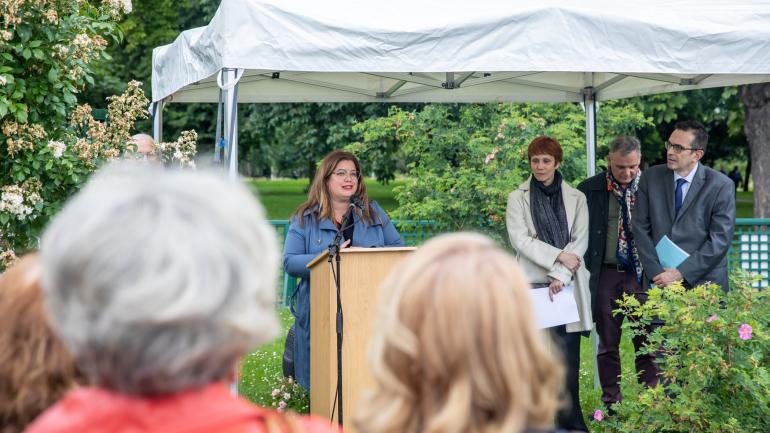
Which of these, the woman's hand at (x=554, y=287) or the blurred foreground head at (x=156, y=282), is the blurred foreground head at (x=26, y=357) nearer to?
the blurred foreground head at (x=156, y=282)

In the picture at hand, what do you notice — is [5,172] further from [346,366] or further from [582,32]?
[582,32]

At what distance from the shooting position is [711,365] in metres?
4.45

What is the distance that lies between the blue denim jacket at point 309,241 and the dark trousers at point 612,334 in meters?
1.52

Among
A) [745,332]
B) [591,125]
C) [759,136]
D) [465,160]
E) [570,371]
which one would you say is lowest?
[570,371]

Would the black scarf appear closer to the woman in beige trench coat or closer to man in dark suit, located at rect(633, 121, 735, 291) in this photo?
the woman in beige trench coat

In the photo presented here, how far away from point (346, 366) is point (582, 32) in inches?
81.5

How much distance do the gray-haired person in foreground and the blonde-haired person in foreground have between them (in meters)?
0.25

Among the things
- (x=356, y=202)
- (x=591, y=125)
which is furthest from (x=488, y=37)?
(x=591, y=125)

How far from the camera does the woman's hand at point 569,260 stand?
5594 mm

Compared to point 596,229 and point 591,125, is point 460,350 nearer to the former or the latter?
point 596,229

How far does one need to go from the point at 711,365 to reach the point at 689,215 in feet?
4.07

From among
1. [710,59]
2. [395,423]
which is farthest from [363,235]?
[395,423]

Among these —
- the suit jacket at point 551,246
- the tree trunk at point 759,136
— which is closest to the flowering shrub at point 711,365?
the suit jacket at point 551,246

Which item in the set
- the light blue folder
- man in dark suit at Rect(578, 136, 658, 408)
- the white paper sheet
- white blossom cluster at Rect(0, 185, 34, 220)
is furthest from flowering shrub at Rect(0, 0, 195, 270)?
the light blue folder
